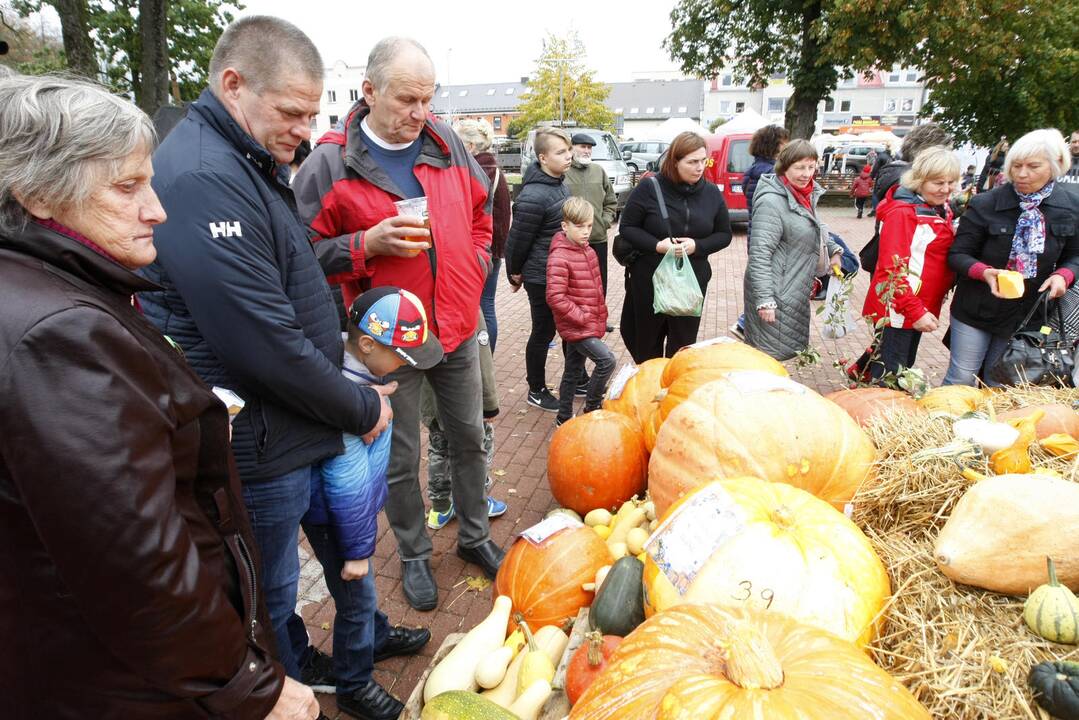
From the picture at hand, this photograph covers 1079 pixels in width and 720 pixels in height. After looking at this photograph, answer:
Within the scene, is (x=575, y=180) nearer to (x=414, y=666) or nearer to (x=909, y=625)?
(x=414, y=666)

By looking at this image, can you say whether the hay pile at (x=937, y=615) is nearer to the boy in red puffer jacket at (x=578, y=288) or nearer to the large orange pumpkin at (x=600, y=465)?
the large orange pumpkin at (x=600, y=465)

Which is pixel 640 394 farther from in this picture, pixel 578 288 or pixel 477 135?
pixel 477 135

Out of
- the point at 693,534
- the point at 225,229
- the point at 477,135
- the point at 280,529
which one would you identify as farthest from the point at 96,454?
the point at 477,135

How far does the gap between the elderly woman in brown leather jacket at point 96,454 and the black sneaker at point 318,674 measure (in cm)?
132

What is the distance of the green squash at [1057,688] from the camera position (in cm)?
112

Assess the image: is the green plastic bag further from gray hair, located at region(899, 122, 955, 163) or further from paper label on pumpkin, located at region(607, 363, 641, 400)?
gray hair, located at region(899, 122, 955, 163)

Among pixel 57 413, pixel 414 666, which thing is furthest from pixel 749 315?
pixel 57 413

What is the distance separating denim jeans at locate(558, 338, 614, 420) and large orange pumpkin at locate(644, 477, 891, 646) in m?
2.89

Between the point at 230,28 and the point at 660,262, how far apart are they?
124 inches

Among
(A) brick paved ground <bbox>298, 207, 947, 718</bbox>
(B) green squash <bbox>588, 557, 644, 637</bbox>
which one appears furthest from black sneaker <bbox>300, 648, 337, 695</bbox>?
(B) green squash <bbox>588, 557, 644, 637</bbox>

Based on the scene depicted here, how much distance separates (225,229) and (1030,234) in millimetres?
4036

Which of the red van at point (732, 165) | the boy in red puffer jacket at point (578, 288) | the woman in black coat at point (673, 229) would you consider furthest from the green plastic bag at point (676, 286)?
the red van at point (732, 165)

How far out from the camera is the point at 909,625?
4.64ft

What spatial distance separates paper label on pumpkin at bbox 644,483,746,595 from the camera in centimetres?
154
